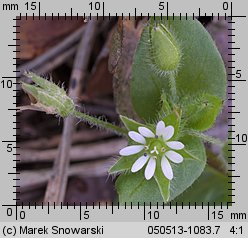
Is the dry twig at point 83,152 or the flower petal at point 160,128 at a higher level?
the flower petal at point 160,128

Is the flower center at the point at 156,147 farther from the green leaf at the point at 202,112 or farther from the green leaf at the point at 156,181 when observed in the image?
the green leaf at the point at 202,112

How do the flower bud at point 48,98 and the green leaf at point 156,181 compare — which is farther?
the green leaf at point 156,181

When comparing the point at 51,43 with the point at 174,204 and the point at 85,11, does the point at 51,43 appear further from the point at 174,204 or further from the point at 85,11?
the point at 174,204

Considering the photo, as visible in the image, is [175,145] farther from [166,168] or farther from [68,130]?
[68,130]

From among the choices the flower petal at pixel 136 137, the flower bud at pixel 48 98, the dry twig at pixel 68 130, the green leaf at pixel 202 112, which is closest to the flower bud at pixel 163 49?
the green leaf at pixel 202 112

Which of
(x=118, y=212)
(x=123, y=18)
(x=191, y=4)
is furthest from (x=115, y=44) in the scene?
(x=118, y=212)

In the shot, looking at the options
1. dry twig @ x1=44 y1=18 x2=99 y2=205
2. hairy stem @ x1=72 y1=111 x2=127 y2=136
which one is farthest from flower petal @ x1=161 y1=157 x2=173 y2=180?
dry twig @ x1=44 y1=18 x2=99 y2=205

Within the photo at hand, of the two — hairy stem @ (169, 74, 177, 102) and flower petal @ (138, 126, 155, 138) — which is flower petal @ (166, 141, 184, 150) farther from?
hairy stem @ (169, 74, 177, 102)
